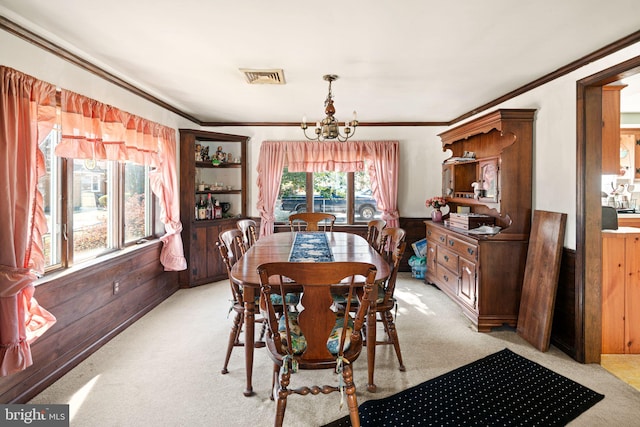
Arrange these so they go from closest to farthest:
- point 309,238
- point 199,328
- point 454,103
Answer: point 199,328, point 309,238, point 454,103

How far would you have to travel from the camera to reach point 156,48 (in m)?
2.48

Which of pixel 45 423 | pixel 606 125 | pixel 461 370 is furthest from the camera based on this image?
pixel 606 125

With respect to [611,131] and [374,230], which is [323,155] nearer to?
[374,230]

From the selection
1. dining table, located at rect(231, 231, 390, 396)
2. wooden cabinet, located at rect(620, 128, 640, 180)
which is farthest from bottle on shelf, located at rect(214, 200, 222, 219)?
wooden cabinet, located at rect(620, 128, 640, 180)

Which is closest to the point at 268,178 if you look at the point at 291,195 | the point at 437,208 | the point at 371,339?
the point at 291,195

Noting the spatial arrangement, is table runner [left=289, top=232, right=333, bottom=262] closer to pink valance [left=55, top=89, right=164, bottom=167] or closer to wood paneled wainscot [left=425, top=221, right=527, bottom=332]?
wood paneled wainscot [left=425, top=221, right=527, bottom=332]

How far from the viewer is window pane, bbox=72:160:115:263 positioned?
2.79 meters

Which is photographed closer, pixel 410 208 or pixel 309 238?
pixel 309 238

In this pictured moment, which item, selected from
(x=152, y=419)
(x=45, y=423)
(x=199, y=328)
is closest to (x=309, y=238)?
(x=199, y=328)

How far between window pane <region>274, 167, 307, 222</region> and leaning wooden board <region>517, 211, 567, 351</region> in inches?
129

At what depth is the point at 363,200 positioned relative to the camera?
5406 millimetres

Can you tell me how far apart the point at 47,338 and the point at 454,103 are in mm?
4502

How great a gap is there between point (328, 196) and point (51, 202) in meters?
3.64

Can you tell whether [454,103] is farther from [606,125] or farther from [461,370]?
[461,370]
